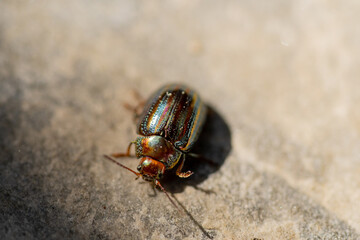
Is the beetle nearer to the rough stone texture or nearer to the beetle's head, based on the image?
the beetle's head

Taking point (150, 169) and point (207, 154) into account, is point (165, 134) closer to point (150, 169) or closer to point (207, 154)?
point (150, 169)

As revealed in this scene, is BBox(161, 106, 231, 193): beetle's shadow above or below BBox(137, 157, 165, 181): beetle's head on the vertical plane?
above

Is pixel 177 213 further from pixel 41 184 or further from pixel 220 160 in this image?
pixel 41 184

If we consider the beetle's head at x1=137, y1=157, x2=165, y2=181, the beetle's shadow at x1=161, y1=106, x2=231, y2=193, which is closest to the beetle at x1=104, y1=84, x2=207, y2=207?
the beetle's head at x1=137, y1=157, x2=165, y2=181

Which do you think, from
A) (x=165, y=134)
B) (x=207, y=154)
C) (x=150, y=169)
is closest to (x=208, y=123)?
(x=207, y=154)

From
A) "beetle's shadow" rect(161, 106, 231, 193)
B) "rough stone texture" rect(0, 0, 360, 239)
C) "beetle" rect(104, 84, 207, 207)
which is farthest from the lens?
"beetle's shadow" rect(161, 106, 231, 193)

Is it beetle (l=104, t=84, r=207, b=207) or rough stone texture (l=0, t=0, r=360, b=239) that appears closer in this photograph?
rough stone texture (l=0, t=0, r=360, b=239)

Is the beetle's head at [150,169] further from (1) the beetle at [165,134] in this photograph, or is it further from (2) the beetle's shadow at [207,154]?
(2) the beetle's shadow at [207,154]
